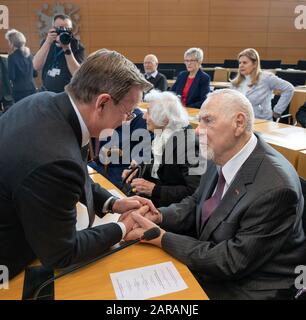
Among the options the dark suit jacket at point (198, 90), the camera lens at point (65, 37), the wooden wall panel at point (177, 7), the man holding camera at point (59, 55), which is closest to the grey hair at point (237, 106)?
the man holding camera at point (59, 55)

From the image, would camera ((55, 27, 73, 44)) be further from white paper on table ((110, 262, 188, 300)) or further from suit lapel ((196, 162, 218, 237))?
white paper on table ((110, 262, 188, 300))

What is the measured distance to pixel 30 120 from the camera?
3.83 feet

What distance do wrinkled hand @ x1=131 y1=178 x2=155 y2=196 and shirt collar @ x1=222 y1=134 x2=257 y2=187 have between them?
2.99 ft

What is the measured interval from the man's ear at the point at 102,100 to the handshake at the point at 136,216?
557mm

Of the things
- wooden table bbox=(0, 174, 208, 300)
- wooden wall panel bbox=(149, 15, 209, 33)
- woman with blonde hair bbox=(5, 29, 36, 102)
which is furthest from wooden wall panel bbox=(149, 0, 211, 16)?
wooden table bbox=(0, 174, 208, 300)

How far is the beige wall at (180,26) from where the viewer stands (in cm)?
958

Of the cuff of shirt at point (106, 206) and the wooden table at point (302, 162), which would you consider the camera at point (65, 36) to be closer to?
the cuff of shirt at point (106, 206)

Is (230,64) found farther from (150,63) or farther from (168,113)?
(168,113)

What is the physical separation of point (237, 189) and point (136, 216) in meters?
0.49

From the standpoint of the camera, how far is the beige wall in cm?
958

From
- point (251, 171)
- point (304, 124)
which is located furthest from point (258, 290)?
point (304, 124)

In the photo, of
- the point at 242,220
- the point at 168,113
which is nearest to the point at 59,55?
the point at 168,113

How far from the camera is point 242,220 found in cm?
140

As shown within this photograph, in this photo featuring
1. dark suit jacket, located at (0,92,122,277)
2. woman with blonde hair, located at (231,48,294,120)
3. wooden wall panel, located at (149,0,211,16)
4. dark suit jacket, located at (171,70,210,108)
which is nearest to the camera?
dark suit jacket, located at (0,92,122,277)
